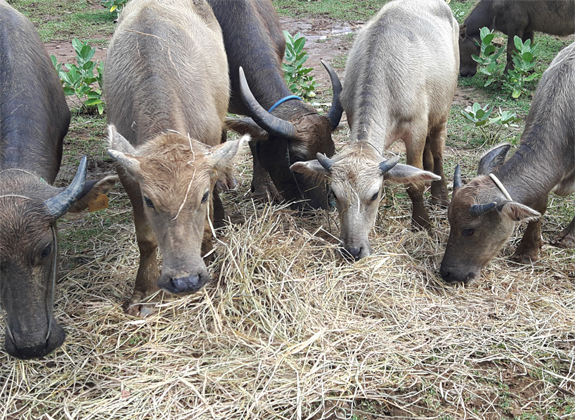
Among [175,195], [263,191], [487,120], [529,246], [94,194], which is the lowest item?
[263,191]

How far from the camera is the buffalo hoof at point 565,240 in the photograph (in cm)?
488

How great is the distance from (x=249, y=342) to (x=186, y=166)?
1.33m

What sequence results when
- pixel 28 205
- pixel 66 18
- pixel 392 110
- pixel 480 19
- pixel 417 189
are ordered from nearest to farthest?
pixel 28 205
pixel 392 110
pixel 417 189
pixel 480 19
pixel 66 18

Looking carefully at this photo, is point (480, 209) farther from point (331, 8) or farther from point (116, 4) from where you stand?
point (331, 8)

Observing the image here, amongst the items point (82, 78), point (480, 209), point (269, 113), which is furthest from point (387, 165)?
point (82, 78)

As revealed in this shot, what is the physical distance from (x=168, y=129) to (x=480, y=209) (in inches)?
95.6

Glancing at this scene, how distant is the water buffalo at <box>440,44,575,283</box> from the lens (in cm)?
415

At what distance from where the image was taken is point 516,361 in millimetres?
3596

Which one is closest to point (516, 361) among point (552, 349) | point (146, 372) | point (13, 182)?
point (552, 349)

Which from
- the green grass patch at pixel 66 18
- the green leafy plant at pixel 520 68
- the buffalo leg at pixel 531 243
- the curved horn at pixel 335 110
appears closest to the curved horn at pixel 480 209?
the buffalo leg at pixel 531 243

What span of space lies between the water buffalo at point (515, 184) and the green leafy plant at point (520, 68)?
3.92 meters

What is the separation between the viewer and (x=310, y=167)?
14.9ft

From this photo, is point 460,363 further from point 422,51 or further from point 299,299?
point 422,51

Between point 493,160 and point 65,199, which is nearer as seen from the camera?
point 65,199
